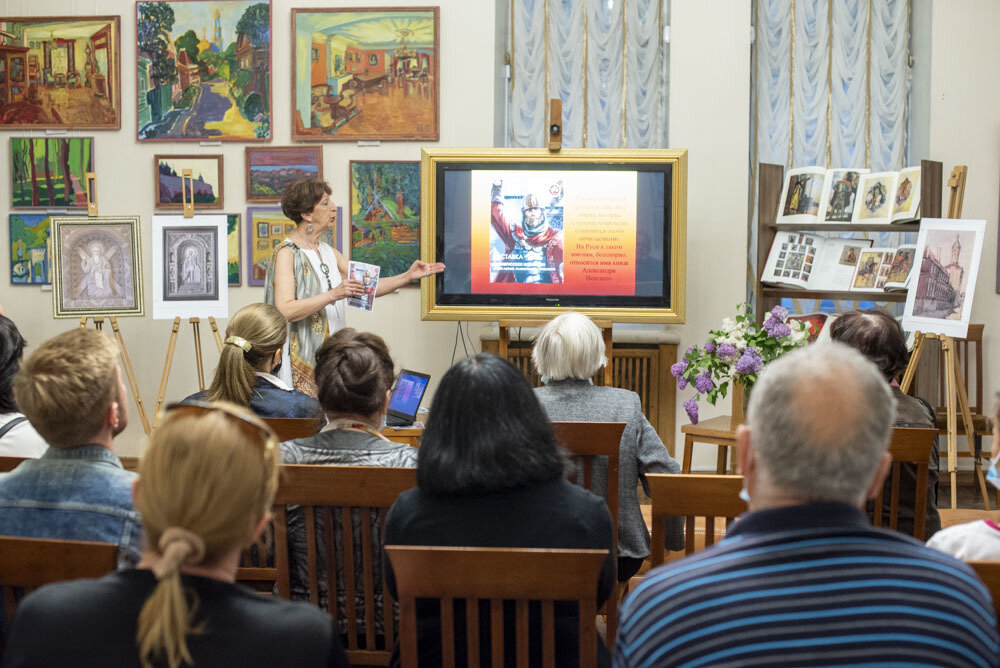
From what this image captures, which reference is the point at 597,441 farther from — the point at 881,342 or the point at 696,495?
the point at 881,342

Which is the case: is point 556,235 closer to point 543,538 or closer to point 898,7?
point 898,7

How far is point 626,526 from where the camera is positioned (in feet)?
9.57

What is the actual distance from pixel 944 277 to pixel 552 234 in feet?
7.14

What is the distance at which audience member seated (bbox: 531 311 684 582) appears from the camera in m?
2.92

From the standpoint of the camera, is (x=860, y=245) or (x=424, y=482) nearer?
(x=424, y=482)

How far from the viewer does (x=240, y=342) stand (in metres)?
3.12

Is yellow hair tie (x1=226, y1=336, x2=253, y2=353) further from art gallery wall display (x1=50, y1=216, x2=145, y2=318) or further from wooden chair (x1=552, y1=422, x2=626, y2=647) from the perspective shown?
art gallery wall display (x1=50, y1=216, x2=145, y2=318)

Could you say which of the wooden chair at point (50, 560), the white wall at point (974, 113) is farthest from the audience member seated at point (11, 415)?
the white wall at point (974, 113)

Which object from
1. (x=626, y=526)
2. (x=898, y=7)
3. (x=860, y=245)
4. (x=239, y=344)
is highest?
(x=898, y=7)

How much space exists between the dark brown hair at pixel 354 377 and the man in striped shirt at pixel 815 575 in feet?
3.90

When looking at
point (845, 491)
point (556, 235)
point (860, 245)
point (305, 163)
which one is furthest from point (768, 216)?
point (845, 491)

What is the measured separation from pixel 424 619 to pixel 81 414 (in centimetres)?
75

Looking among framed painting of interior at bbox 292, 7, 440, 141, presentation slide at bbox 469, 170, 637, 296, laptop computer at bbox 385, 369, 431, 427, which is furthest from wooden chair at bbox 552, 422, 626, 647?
framed painting of interior at bbox 292, 7, 440, 141

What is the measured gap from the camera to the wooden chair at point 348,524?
76.1 inches
